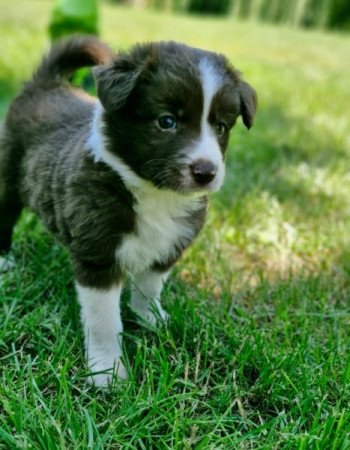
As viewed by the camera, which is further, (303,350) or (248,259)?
(248,259)

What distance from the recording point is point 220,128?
2.85 meters

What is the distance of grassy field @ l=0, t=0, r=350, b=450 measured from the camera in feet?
8.10

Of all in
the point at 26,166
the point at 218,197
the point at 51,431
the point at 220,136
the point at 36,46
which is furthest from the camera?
the point at 36,46

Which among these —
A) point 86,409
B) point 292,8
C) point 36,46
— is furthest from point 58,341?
point 292,8

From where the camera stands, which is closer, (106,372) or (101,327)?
(106,372)

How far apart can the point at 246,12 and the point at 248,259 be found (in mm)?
32133

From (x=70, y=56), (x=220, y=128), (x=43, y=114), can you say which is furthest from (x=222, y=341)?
(x=70, y=56)

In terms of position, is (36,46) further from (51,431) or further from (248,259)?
(51,431)

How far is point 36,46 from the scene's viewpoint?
10.2 metres

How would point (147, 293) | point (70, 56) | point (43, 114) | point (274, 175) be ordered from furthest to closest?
point (274, 175) < point (70, 56) < point (43, 114) < point (147, 293)

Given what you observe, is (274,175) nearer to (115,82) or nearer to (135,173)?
(135,173)

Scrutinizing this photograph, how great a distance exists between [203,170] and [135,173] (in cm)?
37

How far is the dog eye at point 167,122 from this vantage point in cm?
270

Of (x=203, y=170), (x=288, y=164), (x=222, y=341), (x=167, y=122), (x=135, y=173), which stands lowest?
(x=288, y=164)
